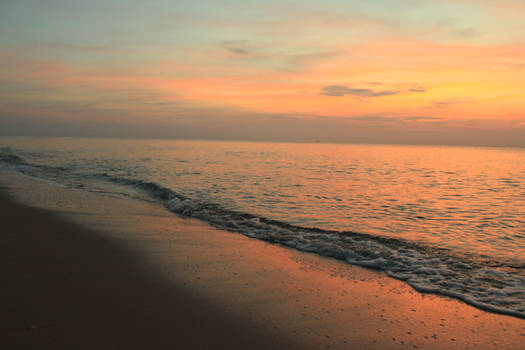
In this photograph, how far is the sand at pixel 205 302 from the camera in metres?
4.42

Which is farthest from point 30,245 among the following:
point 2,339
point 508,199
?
point 508,199

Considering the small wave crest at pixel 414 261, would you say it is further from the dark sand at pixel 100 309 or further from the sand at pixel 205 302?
the dark sand at pixel 100 309

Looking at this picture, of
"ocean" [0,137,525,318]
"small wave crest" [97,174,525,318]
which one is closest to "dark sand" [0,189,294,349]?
"small wave crest" [97,174,525,318]

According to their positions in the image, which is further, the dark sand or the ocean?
the ocean

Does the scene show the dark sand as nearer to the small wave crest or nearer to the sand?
the sand

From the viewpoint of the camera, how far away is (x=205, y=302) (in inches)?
219

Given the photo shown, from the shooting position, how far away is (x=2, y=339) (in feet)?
13.0

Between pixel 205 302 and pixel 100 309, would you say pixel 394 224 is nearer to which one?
pixel 205 302

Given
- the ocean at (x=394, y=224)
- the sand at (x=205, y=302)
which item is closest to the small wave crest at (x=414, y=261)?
the ocean at (x=394, y=224)

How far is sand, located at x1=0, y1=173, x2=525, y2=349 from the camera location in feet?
14.5

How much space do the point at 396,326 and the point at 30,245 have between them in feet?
26.6

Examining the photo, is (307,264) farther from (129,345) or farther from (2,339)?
(2,339)

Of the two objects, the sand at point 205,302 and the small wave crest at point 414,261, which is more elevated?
the sand at point 205,302

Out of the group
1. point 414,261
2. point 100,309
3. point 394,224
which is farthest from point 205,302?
point 394,224
